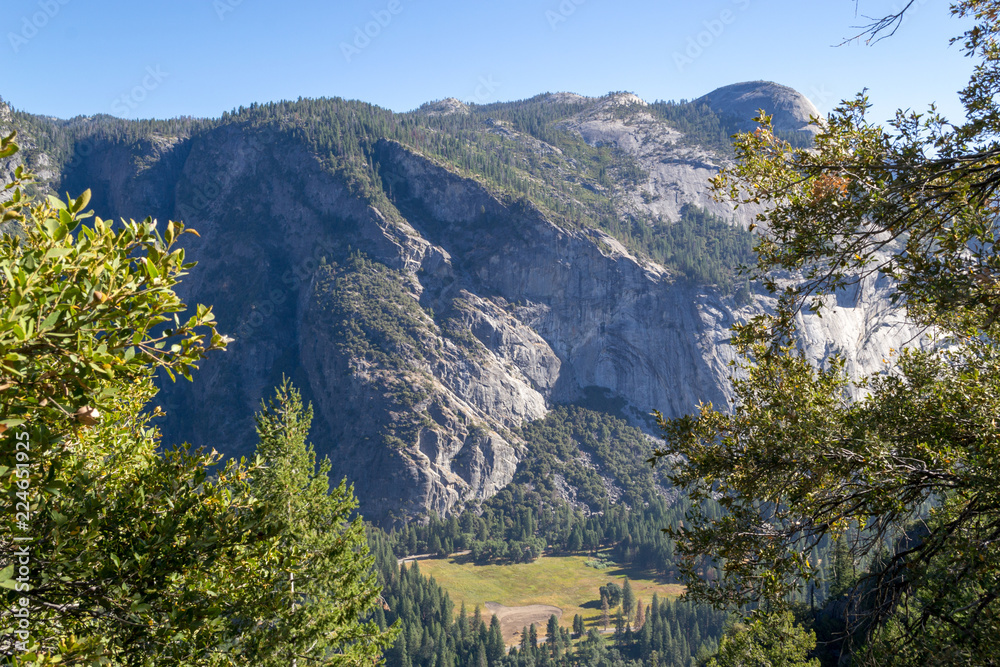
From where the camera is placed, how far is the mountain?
147250 millimetres

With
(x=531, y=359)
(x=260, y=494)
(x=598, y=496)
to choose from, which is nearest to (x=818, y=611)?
(x=260, y=494)

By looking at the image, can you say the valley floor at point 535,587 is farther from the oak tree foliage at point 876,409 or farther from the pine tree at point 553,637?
the oak tree foliage at point 876,409

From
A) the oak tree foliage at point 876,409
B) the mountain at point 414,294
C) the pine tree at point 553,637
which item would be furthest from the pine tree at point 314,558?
the mountain at point 414,294

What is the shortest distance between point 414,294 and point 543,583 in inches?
3332

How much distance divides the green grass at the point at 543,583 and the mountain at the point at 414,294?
2499cm

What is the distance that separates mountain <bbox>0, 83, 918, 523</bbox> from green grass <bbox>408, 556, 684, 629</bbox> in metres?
25.0

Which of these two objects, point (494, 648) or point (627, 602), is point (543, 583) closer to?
point (627, 602)

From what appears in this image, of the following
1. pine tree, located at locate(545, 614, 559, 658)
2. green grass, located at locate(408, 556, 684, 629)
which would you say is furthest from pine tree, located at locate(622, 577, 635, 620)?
pine tree, located at locate(545, 614, 559, 658)

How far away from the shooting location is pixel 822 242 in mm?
6773

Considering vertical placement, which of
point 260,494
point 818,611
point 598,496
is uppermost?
point 260,494

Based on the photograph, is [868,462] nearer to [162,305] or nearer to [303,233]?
[162,305]

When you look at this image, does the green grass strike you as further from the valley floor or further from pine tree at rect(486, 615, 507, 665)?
pine tree at rect(486, 615, 507, 665)

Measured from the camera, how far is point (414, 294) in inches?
6378

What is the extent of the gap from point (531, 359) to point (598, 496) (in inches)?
1596
